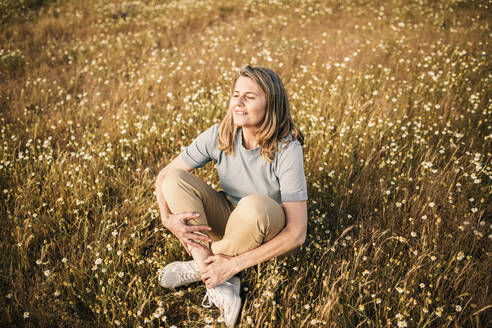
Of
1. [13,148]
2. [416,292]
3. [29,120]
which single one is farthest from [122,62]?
[416,292]

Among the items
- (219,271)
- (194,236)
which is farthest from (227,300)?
(194,236)

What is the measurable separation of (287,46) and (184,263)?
5439 mm

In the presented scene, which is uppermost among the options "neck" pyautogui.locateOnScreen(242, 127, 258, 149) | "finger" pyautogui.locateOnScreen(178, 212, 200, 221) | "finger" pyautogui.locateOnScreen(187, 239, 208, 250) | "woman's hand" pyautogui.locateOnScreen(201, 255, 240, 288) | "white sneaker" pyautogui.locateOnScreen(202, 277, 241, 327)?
"neck" pyautogui.locateOnScreen(242, 127, 258, 149)

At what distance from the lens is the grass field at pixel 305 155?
2266 mm

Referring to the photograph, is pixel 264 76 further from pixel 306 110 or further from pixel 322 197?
pixel 306 110

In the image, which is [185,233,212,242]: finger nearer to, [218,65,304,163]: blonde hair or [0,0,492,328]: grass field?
[0,0,492,328]: grass field

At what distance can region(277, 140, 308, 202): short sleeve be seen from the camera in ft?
7.43

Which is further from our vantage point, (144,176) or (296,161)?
(144,176)

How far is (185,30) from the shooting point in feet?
26.1

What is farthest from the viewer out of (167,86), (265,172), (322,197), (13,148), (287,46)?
(287,46)

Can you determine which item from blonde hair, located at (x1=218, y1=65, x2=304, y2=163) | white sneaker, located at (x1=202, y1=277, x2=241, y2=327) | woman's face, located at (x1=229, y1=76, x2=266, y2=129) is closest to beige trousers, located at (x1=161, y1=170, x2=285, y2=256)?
white sneaker, located at (x1=202, y1=277, x2=241, y2=327)

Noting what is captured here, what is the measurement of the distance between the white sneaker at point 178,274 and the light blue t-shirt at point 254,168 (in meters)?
0.68

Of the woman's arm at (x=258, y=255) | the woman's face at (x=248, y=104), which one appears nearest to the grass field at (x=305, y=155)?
the woman's arm at (x=258, y=255)

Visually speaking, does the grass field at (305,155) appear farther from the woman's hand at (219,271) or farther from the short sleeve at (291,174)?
the short sleeve at (291,174)
